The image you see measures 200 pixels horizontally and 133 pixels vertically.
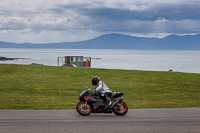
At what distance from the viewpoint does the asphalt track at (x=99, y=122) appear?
8.98m

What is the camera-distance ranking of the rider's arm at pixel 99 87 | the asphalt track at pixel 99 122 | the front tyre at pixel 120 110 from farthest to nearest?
the front tyre at pixel 120 110 < the rider's arm at pixel 99 87 < the asphalt track at pixel 99 122

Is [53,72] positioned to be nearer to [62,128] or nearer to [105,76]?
[105,76]

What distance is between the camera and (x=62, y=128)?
9.11 m

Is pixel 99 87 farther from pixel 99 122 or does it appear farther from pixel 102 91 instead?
pixel 99 122

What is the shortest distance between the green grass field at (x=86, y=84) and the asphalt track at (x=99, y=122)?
8279mm

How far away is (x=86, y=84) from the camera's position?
28.7 m

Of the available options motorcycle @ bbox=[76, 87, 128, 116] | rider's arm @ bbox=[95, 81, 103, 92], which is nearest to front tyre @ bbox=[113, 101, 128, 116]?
motorcycle @ bbox=[76, 87, 128, 116]

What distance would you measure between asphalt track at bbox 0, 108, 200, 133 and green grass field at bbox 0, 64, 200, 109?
8279mm

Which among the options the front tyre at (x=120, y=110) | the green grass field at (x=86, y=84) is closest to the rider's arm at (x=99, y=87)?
the front tyre at (x=120, y=110)

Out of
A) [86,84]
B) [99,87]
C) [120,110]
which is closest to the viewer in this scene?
[99,87]

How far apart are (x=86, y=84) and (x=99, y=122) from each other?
60.5 ft

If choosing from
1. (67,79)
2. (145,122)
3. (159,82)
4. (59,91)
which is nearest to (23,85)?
(59,91)

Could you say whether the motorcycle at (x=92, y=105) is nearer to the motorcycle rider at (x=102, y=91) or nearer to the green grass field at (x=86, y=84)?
the motorcycle rider at (x=102, y=91)

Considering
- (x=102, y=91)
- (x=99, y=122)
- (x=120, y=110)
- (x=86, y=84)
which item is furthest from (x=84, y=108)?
(x=86, y=84)
